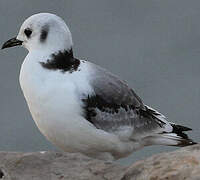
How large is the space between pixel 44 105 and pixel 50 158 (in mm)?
839

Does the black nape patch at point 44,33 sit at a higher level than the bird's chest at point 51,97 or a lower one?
→ higher

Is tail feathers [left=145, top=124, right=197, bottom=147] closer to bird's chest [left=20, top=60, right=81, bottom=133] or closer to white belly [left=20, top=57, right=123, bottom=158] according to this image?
white belly [left=20, top=57, right=123, bottom=158]

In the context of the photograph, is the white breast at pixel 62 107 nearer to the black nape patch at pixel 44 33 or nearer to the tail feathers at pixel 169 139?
the black nape patch at pixel 44 33

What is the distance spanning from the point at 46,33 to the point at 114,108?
0.89 metres

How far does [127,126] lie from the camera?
21.3 ft

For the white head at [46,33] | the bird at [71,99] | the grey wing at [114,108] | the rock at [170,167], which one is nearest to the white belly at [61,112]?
the bird at [71,99]

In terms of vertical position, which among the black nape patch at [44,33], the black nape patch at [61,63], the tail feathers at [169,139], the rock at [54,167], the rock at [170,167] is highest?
the black nape patch at [44,33]

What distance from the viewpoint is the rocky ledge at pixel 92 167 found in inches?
179

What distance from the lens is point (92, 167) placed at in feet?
16.9

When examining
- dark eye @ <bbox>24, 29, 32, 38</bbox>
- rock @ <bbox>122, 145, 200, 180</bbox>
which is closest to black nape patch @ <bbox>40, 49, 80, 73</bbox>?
dark eye @ <bbox>24, 29, 32, 38</bbox>

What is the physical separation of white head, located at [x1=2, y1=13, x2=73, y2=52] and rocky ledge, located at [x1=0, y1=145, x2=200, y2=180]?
3.87ft

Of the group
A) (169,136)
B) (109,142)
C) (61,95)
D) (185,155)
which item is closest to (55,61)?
(61,95)

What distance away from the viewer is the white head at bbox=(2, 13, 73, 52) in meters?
Result: 6.26

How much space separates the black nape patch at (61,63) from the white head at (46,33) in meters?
0.05
